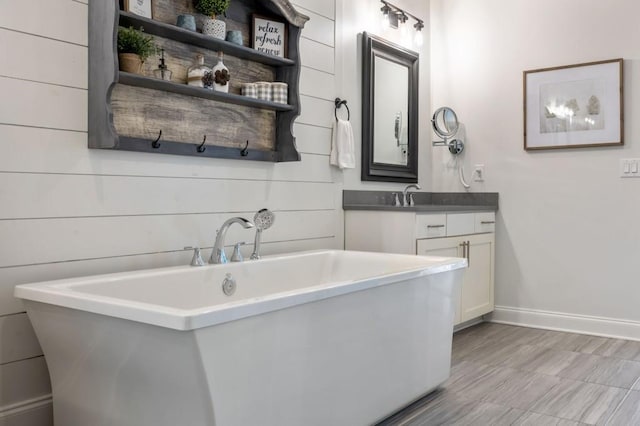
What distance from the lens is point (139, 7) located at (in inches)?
88.5

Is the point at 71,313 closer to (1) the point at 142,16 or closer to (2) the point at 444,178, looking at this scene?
(1) the point at 142,16

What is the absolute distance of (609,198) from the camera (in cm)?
357

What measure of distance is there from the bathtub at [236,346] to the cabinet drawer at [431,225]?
28.2 inches

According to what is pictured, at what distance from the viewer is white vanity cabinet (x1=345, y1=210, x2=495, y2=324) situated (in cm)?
326

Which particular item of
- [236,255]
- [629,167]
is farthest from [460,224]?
[236,255]

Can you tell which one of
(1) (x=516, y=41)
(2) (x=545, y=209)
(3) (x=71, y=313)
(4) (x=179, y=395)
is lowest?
(4) (x=179, y=395)

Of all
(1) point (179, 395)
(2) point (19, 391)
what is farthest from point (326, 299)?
(2) point (19, 391)

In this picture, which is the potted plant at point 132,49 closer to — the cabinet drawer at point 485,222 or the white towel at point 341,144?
the white towel at point 341,144

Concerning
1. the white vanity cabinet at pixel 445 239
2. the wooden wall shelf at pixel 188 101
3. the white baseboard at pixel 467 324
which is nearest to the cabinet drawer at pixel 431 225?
the white vanity cabinet at pixel 445 239

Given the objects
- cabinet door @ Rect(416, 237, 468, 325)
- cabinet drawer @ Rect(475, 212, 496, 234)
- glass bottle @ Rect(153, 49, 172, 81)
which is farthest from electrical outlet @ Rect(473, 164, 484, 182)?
glass bottle @ Rect(153, 49, 172, 81)

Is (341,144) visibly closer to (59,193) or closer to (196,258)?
(196,258)

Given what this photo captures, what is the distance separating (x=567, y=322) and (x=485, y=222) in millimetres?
867

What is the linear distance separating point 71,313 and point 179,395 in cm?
46

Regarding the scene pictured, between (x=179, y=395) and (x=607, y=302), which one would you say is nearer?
(x=179, y=395)
